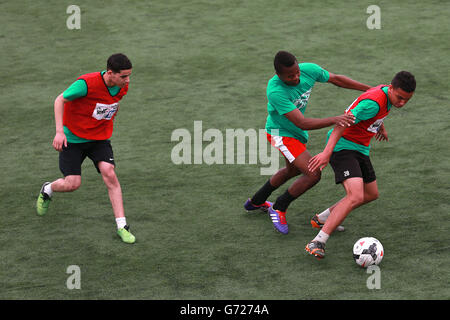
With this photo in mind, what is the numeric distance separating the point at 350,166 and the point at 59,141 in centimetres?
279

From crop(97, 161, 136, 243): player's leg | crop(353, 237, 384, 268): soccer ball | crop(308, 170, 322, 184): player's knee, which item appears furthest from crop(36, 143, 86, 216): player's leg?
crop(353, 237, 384, 268): soccer ball

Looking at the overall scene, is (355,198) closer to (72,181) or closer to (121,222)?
(121,222)

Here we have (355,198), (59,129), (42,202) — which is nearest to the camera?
(355,198)

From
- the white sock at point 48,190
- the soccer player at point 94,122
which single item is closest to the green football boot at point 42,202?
the white sock at point 48,190

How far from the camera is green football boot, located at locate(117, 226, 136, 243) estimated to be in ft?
21.4

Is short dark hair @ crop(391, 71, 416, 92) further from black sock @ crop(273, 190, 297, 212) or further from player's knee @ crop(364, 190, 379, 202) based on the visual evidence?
black sock @ crop(273, 190, 297, 212)

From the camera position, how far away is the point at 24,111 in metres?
10.2

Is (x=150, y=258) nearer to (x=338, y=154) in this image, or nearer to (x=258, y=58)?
(x=338, y=154)

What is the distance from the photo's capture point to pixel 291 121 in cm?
634

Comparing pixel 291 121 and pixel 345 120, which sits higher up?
pixel 345 120

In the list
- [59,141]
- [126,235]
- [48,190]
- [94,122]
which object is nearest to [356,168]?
[126,235]

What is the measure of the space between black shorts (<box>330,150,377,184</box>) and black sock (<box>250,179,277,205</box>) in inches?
36.2

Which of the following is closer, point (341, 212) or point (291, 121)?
point (341, 212)

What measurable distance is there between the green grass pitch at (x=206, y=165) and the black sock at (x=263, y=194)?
0.62 ft
